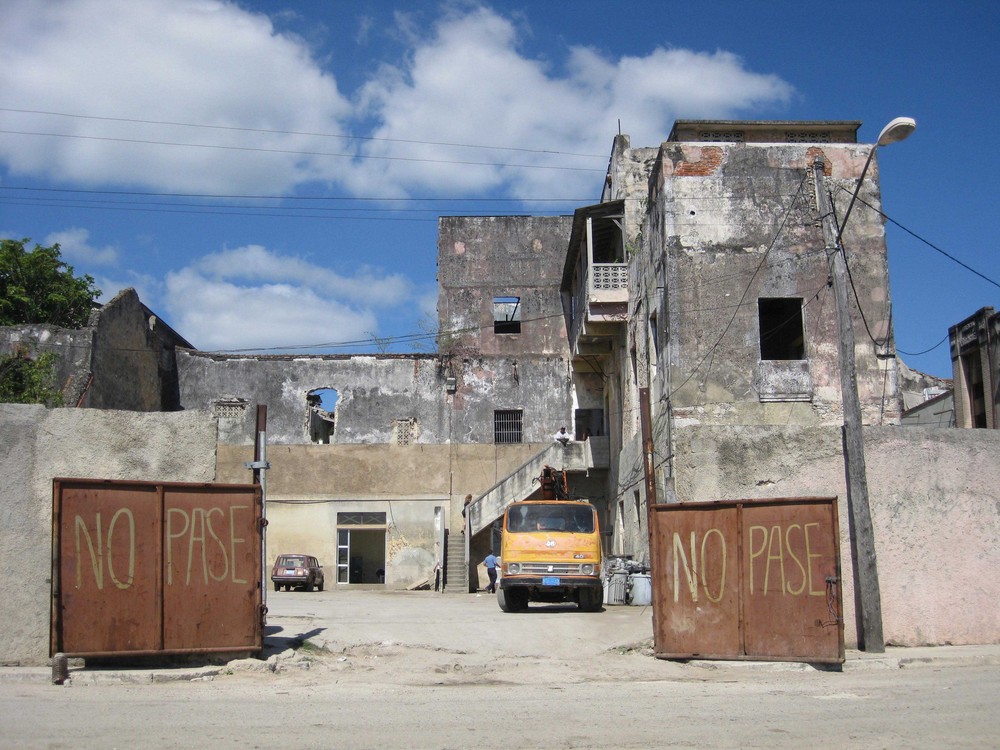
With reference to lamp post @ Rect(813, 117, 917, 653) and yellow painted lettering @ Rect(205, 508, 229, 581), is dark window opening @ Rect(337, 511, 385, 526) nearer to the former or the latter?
lamp post @ Rect(813, 117, 917, 653)

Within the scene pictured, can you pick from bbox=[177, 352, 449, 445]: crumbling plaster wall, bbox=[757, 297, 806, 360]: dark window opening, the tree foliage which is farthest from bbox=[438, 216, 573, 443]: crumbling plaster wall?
the tree foliage

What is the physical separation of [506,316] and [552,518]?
77.9 ft

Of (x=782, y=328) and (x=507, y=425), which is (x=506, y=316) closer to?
(x=507, y=425)

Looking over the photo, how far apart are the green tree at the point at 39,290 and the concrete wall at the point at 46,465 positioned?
25.0 m

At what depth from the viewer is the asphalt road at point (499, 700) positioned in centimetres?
749

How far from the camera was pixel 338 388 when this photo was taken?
130 ft

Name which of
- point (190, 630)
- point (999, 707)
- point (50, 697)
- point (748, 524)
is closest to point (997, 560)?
point (748, 524)

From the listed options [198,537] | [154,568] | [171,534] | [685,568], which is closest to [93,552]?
[154,568]

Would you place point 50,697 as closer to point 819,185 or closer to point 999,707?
point 999,707

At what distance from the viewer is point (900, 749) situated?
7.24 metres

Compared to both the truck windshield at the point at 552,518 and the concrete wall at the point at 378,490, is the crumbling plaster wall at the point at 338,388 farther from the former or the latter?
the truck windshield at the point at 552,518

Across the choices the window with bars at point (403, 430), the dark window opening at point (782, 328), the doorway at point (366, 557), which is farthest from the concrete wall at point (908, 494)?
the doorway at point (366, 557)

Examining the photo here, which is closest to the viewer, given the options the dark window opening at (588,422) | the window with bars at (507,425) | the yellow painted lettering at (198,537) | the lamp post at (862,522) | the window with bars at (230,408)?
the yellow painted lettering at (198,537)

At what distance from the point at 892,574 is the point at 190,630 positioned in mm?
8837
